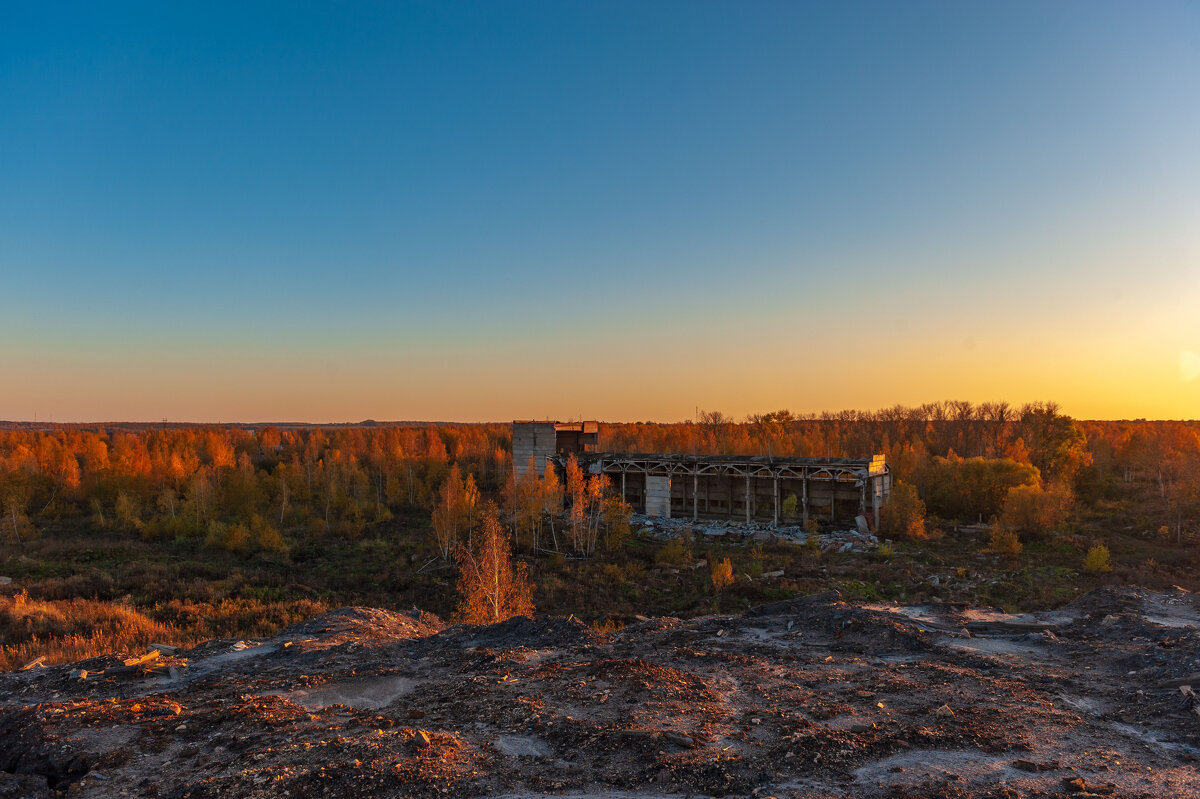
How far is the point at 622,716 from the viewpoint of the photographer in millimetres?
9648

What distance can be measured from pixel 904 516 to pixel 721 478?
1523 centimetres

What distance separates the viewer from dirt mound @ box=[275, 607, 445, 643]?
50.7 feet

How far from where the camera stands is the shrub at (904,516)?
41.9 metres

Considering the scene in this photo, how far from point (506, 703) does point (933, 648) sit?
985 centimetres

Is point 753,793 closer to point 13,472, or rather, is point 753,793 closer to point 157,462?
point 13,472

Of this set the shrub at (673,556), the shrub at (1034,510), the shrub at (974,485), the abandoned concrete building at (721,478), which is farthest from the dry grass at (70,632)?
the shrub at (974,485)

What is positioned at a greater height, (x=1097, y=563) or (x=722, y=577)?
(x=1097, y=563)

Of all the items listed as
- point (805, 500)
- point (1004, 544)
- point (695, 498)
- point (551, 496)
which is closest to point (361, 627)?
point (551, 496)

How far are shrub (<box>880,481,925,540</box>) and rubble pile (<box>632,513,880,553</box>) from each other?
1.84m

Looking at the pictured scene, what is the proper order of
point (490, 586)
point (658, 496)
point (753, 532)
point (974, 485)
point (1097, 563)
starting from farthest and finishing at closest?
point (658, 496) < point (974, 485) < point (753, 532) < point (1097, 563) < point (490, 586)

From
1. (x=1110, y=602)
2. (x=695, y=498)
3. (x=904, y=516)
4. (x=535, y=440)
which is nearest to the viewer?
(x=1110, y=602)

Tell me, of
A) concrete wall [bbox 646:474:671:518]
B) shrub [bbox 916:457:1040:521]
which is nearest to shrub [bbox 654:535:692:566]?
concrete wall [bbox 646:474:671:518]

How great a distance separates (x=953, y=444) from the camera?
88.6 meters

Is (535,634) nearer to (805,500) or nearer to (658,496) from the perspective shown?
(805,500)
